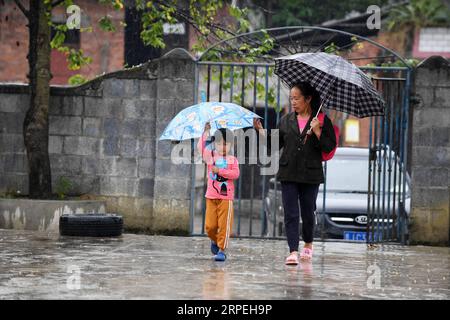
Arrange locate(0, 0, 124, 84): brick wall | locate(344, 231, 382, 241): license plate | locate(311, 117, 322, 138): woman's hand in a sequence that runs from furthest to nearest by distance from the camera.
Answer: locate(0, 0, 124, 84): brick wall
locate(344, 231, 382, 241): license plate
locate(311, 117, 322, 138): woman's hand

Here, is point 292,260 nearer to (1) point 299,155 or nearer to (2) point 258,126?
(1) point 299,155

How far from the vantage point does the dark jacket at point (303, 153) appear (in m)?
11.5

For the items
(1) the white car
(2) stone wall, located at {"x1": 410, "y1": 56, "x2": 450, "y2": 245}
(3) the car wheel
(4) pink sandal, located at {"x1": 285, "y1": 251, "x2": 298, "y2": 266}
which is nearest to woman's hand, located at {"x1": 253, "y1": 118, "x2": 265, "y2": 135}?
(4) pink sandal, located at {"x1": 285, "y1": 251, "x2": 298, "y2": 266}

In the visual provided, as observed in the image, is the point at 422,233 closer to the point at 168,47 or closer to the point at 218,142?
the point at 218,142

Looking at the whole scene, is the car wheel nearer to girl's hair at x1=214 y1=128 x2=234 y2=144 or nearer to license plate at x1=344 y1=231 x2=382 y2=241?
girl's hair at x1=214 y1=128 x2=234 y2=144

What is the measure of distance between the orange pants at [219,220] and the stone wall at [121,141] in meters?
3.14

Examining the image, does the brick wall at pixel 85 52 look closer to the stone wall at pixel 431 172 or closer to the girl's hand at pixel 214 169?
the stone wall at pixel 431 172

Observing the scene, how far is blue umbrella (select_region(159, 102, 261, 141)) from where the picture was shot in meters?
11.5

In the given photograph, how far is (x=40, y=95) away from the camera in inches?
590

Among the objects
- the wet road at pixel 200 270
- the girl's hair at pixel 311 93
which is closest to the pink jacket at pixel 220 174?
the wet road at pixel 200 270

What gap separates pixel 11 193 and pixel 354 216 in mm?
4710

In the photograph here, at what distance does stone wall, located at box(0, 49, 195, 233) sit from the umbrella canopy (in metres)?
3.02

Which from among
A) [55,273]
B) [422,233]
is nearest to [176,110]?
[422,233]

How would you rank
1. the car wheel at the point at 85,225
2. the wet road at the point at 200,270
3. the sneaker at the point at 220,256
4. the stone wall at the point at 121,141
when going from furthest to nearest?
the stone wall at the point at 121,141
the car wheel at the point at 85,225
the sneaker at the point at 220,256
the wet road at the point at 200,270
